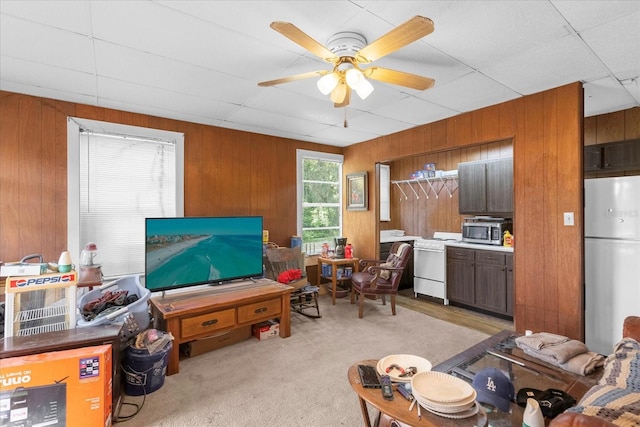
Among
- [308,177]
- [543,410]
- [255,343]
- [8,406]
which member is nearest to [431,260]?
[308,177]

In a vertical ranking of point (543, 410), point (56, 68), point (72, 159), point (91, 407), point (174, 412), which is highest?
point (56, 68)

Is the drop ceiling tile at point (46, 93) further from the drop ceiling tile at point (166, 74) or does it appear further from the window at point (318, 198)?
the window at point (318, 198)

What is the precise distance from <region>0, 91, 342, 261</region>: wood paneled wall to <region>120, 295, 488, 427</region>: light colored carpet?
181 centimetres

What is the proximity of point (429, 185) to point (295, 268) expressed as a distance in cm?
290

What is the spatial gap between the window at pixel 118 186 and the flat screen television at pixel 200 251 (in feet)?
2.58

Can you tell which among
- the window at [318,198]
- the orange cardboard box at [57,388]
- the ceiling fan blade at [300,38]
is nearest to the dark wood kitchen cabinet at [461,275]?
the window at [318,198]

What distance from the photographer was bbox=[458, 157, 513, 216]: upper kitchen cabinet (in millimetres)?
4056

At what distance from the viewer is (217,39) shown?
2072mm

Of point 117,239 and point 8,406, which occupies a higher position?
point 117,239

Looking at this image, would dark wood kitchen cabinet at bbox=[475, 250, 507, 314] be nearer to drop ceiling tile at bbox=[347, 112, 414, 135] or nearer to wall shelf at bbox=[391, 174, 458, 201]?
wall shelf at bbox=[391, 174, 458, 201]

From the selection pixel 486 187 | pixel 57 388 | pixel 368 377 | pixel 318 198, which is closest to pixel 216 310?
pixel 57 388

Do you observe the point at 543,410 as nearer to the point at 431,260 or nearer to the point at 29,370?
the point at 29,370

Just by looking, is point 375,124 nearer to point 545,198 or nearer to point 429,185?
point 429,185

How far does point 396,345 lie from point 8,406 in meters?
2.87
